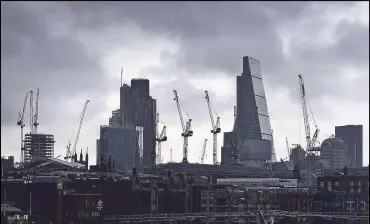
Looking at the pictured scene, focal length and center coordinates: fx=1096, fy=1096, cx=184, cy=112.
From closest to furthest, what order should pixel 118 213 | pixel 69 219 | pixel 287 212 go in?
1. pixel 69 219
2. pixel 118 213
3. pixel 287 212

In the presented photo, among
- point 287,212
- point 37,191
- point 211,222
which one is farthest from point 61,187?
point 287,212

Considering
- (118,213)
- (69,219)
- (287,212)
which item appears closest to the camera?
(69,219)

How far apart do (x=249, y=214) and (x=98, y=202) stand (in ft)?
110

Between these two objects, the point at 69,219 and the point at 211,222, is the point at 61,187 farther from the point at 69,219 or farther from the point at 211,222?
the point at 211,222

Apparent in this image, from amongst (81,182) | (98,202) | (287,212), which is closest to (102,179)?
(81,182)

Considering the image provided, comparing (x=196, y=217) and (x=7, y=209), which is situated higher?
(x=7, y=209)

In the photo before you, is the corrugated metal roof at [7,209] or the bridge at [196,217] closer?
the corrugated metal roof at [7,209]

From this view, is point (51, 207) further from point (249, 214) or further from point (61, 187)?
point (249, 214)

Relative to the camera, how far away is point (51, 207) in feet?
557

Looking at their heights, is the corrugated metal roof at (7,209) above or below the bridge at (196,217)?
above

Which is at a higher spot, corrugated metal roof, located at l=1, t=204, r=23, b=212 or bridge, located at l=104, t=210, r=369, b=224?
corrugated metal roof, located at l=1, t=204, r=23, b=212

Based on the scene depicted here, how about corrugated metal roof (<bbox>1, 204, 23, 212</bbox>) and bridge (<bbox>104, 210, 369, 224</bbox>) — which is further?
bridge (<bbox>104, 210, 369, 224</bbox>)

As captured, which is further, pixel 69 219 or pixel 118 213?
pixel 118 213

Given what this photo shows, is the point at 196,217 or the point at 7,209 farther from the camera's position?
the point at 196,217
